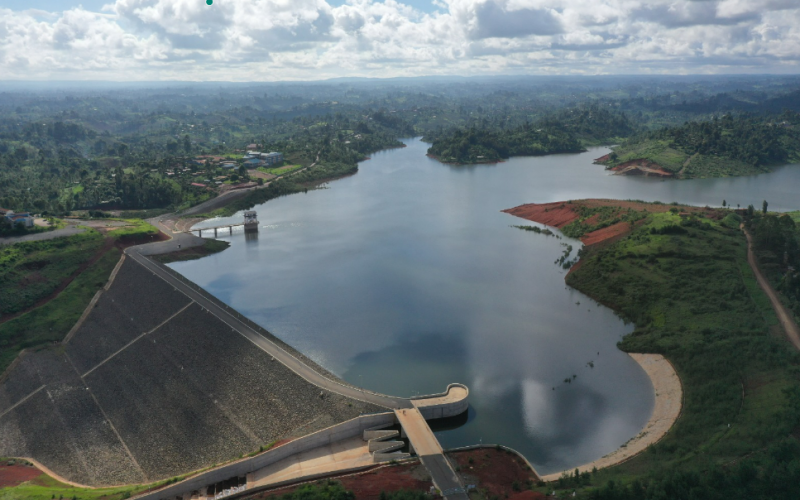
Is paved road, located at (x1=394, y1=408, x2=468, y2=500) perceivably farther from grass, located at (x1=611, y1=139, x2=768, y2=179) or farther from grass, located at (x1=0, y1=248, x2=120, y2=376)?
grass, located at (x1=611, y1=139, x2=768, y2=179)

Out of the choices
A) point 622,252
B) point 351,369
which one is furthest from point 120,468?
point 622,252

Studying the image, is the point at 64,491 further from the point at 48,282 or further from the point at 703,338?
the point at 703,338

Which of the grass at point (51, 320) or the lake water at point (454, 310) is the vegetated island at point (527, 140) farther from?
the grass at point (51, 320)

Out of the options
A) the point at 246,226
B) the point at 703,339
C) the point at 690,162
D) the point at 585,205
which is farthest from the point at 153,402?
the point at 690,162

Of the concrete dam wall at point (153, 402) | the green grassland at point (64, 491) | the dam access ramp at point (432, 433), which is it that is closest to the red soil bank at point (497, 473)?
the dam access ramp at point (432, 433)

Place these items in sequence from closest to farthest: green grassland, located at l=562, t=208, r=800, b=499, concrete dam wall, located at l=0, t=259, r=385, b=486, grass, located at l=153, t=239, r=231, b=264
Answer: green grassland, located at l=562, t=208, r=800, b=499 → concrete dam wall, located at l=0, t=259, r=385, b=486 → grass, located at l=153, t=239, r=231, b=264

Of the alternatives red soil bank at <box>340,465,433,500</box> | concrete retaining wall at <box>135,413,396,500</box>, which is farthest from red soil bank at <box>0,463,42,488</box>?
red soil bank at <box>340,465,433,500</box>
